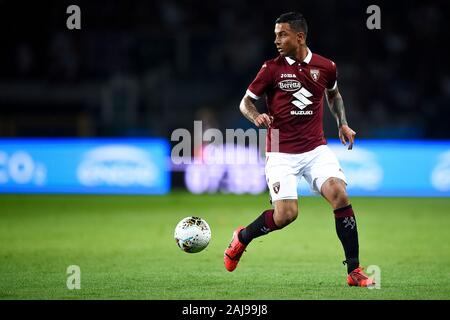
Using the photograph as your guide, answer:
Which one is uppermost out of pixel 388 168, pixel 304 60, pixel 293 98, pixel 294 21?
pixel 294 21

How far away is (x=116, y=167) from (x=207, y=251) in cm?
794

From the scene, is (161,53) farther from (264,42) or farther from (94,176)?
(94,176)

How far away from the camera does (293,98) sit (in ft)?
26.3

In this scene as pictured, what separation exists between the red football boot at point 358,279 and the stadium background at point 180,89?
474cm

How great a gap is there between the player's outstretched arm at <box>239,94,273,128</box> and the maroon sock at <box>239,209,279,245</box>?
0.83 meters

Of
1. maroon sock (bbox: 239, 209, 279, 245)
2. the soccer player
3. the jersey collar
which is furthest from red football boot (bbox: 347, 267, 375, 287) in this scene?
the jersey collar

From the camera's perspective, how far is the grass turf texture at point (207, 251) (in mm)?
7555

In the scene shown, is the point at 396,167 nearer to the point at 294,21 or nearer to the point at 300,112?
the point at 300,112

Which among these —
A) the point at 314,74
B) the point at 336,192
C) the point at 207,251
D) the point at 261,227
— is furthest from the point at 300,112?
the point at 207,251

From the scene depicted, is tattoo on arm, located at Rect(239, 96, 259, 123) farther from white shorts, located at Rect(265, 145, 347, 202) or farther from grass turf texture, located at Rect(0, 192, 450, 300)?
grass turf texture, located at Rect(0, 192, 450, 300)

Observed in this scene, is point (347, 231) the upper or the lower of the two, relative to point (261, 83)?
lower

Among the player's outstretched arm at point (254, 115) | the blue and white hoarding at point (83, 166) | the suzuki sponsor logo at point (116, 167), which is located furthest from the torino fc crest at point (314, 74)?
the suzuki sponsor logo at point (116, 167)

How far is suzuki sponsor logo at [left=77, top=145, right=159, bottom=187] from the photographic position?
1806cm

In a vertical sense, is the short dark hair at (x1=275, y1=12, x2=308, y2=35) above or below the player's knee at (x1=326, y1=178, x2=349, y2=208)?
above
